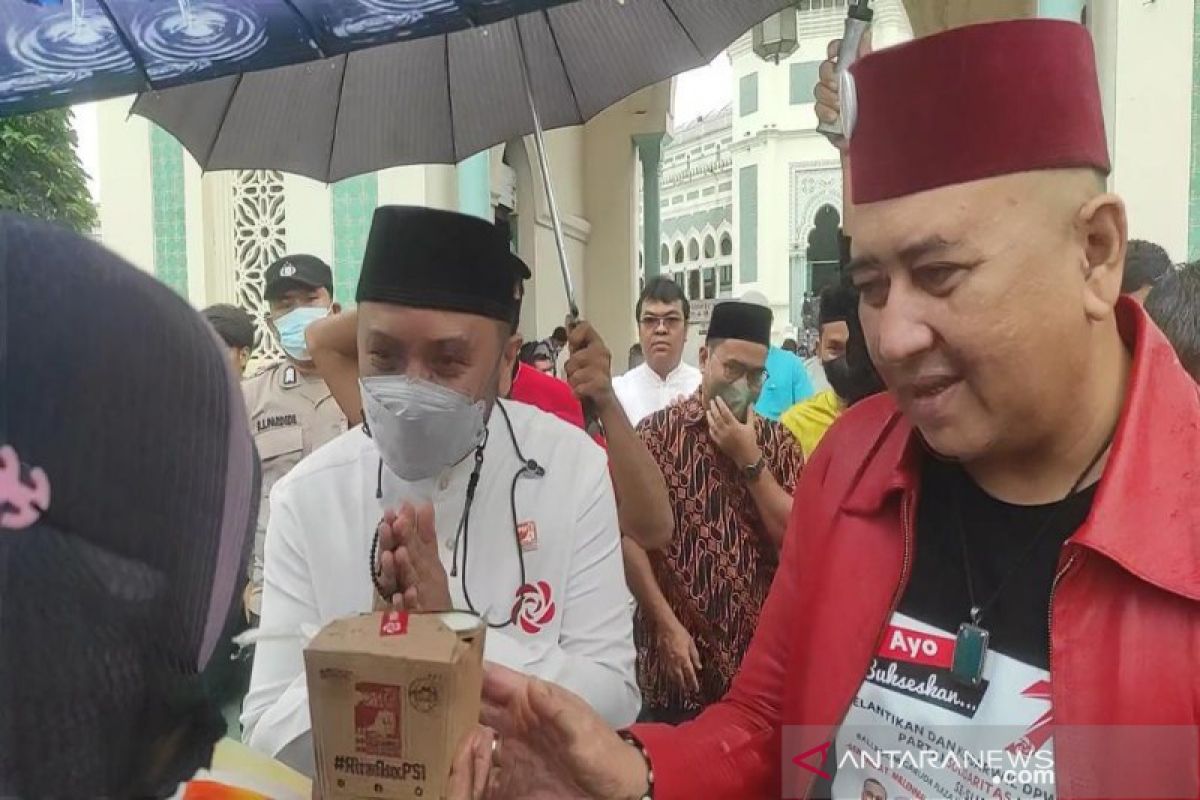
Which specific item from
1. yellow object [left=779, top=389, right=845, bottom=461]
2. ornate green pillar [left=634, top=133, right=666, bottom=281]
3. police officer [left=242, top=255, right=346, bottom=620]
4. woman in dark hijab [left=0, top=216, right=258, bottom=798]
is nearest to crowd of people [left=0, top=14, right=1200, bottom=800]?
woman in dark hijab [left=0, top=216, right=258, bottom=798]

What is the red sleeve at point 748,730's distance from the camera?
1.50 meters

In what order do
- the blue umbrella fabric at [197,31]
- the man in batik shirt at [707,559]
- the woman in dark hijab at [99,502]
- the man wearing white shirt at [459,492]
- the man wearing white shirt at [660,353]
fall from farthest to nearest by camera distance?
the man wearing white shirt at [660,353] < the man in batik shirt at [707,559] < the blue umbrella fabric at [197,31] < the man wearing white shirt at [459,492] < the woman in dark hijab at [99,502]

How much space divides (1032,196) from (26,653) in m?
1.17

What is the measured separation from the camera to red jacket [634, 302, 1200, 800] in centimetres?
113

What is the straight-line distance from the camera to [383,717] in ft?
3.69

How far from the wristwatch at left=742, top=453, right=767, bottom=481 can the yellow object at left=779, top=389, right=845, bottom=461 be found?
0.62 meters

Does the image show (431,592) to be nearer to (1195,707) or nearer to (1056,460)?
(1056,460)

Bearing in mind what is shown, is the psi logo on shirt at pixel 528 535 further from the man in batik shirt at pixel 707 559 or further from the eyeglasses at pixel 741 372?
the eyeglasses at pixel 741 372

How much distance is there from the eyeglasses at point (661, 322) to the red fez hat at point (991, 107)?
4258 mm

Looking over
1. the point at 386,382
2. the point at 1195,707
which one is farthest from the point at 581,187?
the point at 1195,707

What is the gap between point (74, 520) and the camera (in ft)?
2.29

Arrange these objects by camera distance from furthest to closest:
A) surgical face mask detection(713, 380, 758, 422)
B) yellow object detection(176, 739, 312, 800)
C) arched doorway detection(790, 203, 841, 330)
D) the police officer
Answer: arched doorway detection(790, 203, 841, 330) → the police officer → surgical face mask detection(713, 380, 758, 422) → yellow object detection(176, 739, 312, 800)

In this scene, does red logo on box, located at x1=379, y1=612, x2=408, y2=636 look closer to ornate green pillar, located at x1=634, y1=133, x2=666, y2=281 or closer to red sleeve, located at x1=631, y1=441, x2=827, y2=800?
red sleeve, located at x1=631, y1=441, x2=827, y2=800

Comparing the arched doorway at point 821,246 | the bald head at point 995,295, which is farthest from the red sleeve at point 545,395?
the arched doorway at point 821,246
